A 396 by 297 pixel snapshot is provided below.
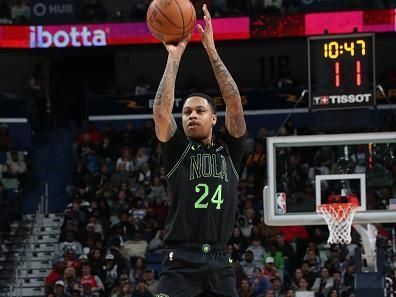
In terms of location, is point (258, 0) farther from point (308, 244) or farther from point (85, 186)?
point (308, 244)

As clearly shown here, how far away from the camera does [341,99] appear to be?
16.5 meters

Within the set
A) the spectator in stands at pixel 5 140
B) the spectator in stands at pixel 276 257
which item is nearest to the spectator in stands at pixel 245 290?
the spectator in stands at pixel 276 257

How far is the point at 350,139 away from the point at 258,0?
12526 mm

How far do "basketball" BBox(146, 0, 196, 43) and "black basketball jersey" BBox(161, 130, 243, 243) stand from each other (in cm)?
66

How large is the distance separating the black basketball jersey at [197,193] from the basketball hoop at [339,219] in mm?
6295

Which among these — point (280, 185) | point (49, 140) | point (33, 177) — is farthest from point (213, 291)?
point (49, 140)

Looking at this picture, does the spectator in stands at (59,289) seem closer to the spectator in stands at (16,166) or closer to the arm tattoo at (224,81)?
Result: the spectator in stands at (16,166)

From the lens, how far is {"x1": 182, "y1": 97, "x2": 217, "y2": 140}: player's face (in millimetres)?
6180

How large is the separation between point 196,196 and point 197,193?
0.02m

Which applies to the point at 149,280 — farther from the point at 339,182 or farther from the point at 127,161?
the point at 127,161

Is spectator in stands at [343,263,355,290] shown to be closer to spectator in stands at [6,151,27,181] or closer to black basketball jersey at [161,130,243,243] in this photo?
spectator in stands at [6,151,27,181]

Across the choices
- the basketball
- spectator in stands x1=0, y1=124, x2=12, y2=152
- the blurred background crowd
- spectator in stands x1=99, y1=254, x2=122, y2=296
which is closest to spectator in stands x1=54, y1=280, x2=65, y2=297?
spectator in stands x1=99, y1=254, x2=122, y2=296

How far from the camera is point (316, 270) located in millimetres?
16781

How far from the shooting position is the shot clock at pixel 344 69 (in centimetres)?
1631
